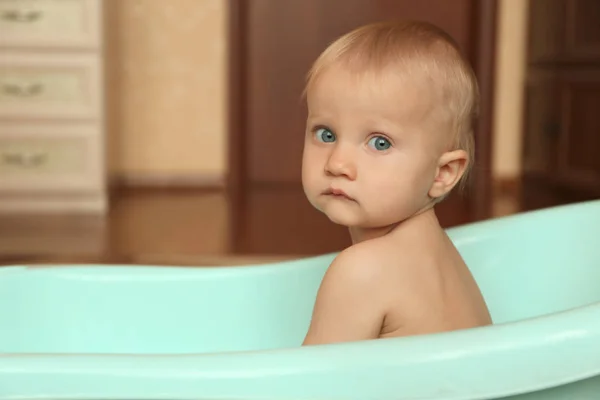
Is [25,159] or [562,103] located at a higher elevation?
[562,103]

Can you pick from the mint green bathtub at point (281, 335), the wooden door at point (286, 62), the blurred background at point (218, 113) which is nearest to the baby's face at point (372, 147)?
the mint green bathtub at point (281, 335)

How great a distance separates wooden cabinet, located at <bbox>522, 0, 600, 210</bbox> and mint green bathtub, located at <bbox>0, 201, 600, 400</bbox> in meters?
1.59

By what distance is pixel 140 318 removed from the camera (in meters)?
0.93

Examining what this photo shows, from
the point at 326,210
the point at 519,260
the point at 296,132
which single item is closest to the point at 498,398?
the point at 326,210

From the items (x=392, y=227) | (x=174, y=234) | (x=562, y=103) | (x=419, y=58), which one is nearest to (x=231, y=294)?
(x=392, y=227)

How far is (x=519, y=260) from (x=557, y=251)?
5 centimetres

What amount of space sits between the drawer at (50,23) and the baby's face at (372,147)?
188 centimetres

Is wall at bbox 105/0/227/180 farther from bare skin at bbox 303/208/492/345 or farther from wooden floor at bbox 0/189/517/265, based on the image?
bare skin at bbox 303/208/492/345

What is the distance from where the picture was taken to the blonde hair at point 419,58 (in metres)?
0.69

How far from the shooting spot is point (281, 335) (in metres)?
0.97

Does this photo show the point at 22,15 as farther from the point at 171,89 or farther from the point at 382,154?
the point at 382,154

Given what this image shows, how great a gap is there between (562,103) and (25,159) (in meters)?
1.70

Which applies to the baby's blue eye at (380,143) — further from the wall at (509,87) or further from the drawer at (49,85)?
the wall at (509,87)

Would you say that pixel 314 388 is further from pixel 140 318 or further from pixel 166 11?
pixel 166 11
